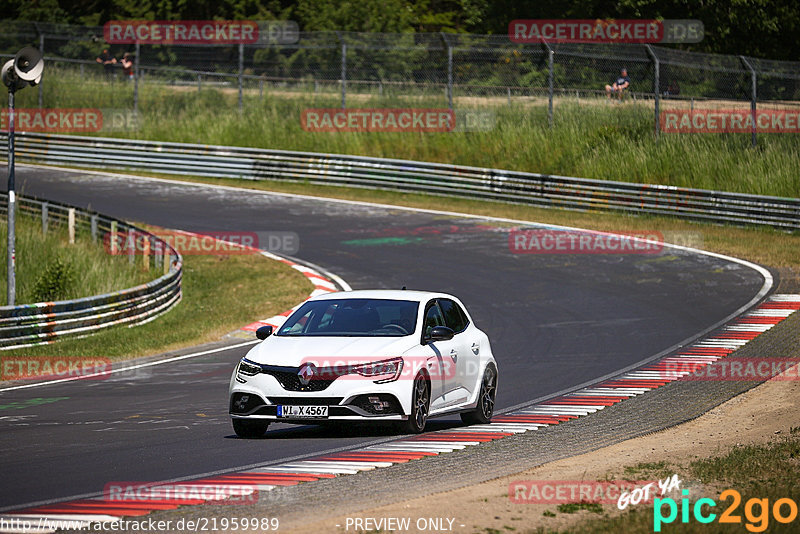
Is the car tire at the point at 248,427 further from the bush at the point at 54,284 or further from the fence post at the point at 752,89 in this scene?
the fence post at the point at 752,89

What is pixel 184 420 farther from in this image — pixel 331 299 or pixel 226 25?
pixel 226 25

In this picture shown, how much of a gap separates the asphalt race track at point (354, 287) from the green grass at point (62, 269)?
4549mm

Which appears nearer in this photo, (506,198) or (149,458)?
(149,458)

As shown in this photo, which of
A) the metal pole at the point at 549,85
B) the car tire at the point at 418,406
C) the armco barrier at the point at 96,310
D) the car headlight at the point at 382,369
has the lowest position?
the armco barrier at the point at 96,310

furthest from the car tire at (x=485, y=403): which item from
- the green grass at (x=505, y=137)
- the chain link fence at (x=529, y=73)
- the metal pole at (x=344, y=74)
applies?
the metal pole at (x=344, y=74)

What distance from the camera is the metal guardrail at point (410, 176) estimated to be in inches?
1246

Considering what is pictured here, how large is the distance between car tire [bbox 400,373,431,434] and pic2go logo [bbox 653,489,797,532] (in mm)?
3276

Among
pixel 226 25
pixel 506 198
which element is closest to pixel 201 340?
pixel 506 198

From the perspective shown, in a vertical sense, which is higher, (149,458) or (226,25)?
(226,25)

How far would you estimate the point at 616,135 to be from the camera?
37.0 m

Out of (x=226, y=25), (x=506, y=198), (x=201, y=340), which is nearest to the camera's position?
(x=201, y=340)

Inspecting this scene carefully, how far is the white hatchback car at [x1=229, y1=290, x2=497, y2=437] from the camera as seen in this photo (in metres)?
11.3

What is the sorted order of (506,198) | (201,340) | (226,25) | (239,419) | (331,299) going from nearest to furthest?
(239,419) → (331,299) → (201,340) → (506,198) → (226,25)

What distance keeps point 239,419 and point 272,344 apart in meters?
0.79
